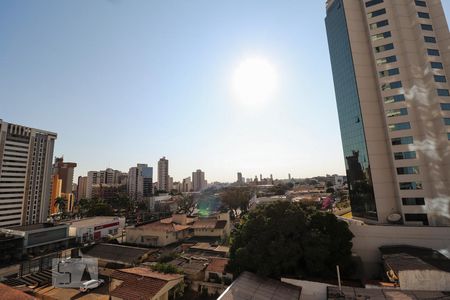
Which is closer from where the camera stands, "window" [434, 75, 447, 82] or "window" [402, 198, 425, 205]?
"window" [402, 198, 425, 205]

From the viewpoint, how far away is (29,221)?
66875 millimetres

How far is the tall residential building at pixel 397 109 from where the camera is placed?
89.4ft

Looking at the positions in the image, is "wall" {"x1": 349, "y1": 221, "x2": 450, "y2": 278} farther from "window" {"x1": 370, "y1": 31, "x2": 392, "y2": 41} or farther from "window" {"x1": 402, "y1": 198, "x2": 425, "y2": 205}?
"window" {"x1": 370, "y1": 31, "x2": 392, "y2": 41}

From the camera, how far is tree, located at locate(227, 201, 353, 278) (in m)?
19.0

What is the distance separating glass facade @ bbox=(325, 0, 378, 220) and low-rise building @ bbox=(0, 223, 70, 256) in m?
54.4

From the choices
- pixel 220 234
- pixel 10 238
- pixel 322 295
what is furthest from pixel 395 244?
pixel 10 238

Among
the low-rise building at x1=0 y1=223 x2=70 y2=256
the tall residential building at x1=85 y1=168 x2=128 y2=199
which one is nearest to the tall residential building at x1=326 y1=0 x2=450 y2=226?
the low-rise building at x1=0 y1=223 x2=70 y2=256

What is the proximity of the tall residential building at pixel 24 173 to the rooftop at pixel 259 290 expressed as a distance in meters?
73.7

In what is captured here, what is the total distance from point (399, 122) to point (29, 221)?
8847cm

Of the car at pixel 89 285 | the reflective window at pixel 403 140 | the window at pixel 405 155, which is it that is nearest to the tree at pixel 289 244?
the window at pixel 405 155

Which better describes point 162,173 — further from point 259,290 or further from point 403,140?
point 259,290

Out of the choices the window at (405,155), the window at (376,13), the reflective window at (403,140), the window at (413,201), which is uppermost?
the window at (376,13)

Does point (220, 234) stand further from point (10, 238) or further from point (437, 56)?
point (437, 56)

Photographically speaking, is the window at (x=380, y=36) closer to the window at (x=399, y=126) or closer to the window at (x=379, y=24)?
the window at (x=379, y=24)
